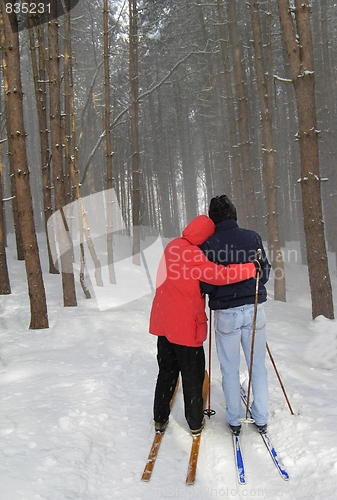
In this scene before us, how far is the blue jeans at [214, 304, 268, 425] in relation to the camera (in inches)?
146

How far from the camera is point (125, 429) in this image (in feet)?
13.1

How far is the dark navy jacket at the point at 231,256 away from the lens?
3664 millimetres

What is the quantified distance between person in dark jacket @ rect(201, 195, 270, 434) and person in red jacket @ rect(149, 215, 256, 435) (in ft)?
0.38

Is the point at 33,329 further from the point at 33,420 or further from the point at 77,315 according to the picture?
the point at 33,420

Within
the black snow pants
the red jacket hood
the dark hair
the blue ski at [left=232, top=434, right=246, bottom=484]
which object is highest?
the dark hair

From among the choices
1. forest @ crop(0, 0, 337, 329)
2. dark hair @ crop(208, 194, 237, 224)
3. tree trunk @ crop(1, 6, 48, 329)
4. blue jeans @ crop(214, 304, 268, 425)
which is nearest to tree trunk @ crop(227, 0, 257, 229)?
forest @ crop(0, 0, 337, 329)

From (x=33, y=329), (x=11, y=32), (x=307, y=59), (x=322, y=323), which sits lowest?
(x=322, y=323)

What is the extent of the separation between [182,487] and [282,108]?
27.3m

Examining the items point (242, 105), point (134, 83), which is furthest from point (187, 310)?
point (134, 83)

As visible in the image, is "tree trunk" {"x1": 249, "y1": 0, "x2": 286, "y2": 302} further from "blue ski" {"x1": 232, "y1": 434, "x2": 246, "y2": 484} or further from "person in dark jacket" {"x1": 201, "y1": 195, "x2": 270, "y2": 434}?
"blue ski" {"x1": 232, "y1": 434, "x2": 246, "y2": 484}

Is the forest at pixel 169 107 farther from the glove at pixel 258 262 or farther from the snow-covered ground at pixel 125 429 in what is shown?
the glove at pixel 258 262

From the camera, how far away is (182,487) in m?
3.21

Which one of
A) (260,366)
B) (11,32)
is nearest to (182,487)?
(260,366)

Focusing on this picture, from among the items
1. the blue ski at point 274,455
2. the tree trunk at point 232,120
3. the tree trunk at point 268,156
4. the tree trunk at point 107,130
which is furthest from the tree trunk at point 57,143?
the tree trunk at point 232,120
